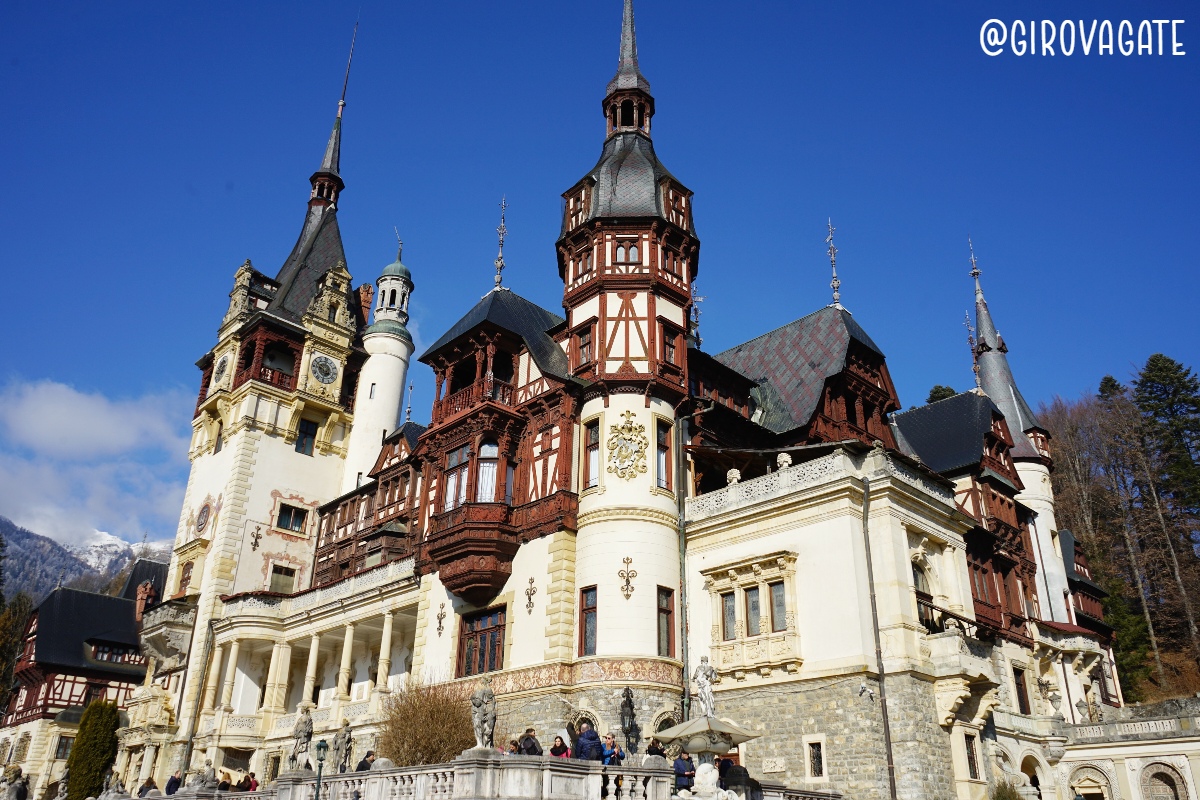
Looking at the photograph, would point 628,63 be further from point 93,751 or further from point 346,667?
point 93,751

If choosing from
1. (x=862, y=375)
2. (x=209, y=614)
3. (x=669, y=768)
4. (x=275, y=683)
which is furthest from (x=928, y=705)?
(x=209, y=614)

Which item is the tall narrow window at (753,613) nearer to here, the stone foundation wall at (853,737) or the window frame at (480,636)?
the stone foundation wall at (853,737)

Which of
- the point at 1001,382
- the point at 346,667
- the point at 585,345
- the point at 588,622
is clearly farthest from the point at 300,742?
the point at 1001,382

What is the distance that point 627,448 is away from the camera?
95.9 feet

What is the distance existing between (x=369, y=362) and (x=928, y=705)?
3703 cm

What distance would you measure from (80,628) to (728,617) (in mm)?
44806

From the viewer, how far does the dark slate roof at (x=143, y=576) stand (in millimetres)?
61156

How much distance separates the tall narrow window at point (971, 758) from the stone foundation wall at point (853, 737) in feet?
3.99

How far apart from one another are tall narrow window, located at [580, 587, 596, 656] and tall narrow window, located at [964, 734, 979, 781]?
10.3 meters

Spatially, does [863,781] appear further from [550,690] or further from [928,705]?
[550,690]

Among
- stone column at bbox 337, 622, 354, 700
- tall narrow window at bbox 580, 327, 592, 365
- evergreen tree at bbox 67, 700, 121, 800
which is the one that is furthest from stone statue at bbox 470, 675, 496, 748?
evergreen tree at bbox 67, 700, 121, 800

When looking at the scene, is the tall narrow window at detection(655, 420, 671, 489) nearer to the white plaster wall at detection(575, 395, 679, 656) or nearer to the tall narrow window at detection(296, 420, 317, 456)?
the white plaster wall at detection(575, 395, 679, 656)

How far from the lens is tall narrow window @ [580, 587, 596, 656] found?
27.5 m

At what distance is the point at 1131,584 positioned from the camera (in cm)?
5278
